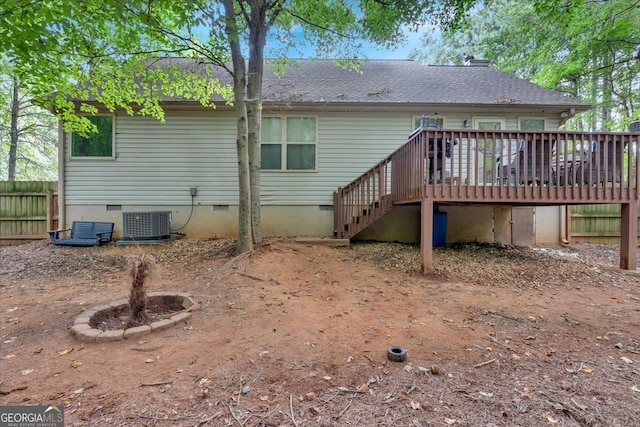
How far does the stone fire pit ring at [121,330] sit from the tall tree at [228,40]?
1.96 metres

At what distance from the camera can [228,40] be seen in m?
4.84

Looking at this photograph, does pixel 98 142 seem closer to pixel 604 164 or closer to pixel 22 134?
pixel 22 134

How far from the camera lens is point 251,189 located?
5.86 metres

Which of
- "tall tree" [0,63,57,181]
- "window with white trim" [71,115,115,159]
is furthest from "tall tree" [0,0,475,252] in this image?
"tall tree" [0,63,57,181]

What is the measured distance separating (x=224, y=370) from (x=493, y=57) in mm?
17371

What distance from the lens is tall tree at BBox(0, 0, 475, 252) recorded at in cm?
469

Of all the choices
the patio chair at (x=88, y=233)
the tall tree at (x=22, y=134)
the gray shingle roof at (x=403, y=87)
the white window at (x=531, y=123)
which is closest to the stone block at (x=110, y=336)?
the patio chair at (x=88, y=233)

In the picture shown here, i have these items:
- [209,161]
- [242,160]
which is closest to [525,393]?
[242,160]

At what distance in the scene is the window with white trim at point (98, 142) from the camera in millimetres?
7793

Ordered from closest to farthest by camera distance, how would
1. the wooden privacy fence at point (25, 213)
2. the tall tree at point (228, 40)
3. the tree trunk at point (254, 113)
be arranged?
the tall tree at point (228, 40)
the tree trunk at point (254, 113)
the wooden privacy fence at point (25, 213)

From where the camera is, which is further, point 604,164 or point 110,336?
point 604,164

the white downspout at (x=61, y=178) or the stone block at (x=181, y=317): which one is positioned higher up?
the white downspout at (x=61, y=178)

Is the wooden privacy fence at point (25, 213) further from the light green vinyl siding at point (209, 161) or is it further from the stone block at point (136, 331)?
the stone block at point (136, 331)

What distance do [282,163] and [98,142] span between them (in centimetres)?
500
